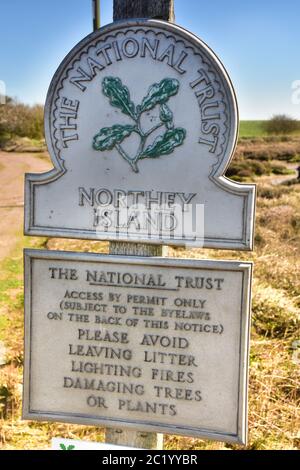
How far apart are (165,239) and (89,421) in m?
0.96

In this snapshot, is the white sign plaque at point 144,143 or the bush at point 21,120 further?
the bush at point 21,120

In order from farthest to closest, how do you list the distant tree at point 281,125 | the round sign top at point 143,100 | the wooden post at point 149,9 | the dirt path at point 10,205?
the distant tree at point 281,125, the dirt path at point 10,205, the wooden post at point 149,9, the round sign top at point 143,100

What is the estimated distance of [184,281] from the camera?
7.04 feet

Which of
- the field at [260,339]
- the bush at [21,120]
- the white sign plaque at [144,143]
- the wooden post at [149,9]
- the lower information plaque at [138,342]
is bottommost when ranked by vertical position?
the field at [260,339]

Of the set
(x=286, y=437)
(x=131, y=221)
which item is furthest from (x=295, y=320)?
(x=131, y=221)

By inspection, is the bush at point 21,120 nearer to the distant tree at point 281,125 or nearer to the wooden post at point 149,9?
the distant tree at point 281,125

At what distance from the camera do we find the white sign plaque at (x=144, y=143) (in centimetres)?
200

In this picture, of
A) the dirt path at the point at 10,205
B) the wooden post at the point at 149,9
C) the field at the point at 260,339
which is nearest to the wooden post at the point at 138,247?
the wooden post at the point at 149,9

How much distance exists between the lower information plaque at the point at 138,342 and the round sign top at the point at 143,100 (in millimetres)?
484

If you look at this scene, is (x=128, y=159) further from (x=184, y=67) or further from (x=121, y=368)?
(x=121, y=368)

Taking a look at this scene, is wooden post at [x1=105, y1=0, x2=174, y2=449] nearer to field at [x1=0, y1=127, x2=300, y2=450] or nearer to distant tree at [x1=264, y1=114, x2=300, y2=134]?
field at [x1=0, y1=127, x2=300, y2=450]

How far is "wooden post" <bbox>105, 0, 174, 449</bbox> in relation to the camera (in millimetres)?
2111

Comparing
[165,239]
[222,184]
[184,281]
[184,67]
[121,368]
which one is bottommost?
[121,368]

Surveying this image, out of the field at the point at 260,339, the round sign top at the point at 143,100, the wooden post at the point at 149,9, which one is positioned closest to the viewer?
the round sign top at the point at 143,100
